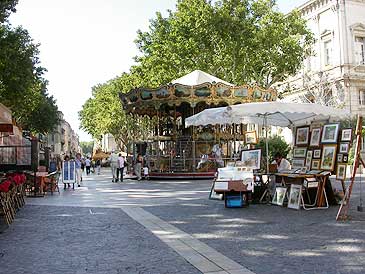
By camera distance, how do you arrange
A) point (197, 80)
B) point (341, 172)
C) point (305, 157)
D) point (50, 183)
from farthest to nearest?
point (197, 80) → point (50, 183) → point (305, 157) → point (341, 172)

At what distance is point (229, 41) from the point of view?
2944 cm

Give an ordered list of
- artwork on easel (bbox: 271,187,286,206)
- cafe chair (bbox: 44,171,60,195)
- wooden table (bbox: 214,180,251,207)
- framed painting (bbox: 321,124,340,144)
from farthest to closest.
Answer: cafe chair (bbox: 44,171,60,195) < artwork on easel (bbox: 271,187,286,206) < wooden table (bbox: 214,180,251,207) < framed painting (bbox: 321,124,340,144)

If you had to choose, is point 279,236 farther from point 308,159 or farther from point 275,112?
point 275,112

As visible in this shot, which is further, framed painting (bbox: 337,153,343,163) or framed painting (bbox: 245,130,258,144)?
framed painting (bbox: 245,130,258,144)

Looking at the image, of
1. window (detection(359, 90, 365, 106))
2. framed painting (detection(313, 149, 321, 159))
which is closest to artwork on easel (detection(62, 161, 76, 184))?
framed painting (detection(313, 149, 321, 159))

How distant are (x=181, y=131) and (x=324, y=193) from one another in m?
17.6

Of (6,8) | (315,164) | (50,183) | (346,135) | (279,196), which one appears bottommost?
(279,196)

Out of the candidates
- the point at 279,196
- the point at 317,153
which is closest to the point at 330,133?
the point at 317,153

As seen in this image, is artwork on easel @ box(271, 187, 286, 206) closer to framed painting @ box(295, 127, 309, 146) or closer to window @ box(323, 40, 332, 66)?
framed painting @ box(295, 127, 309, 146)

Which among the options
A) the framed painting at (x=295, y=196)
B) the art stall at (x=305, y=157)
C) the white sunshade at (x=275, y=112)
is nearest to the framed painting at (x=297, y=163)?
the art stall at (x=305, y=157)

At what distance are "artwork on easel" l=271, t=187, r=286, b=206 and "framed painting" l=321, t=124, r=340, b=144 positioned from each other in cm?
163

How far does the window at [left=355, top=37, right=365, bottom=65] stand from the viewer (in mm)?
39250

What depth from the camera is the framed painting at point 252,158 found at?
12328 mm

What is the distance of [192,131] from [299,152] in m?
14.6
